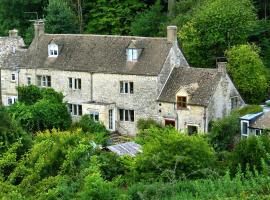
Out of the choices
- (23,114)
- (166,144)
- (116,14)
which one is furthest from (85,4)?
(166,144)

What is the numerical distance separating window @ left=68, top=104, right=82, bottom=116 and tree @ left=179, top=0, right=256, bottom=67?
10.1 metres

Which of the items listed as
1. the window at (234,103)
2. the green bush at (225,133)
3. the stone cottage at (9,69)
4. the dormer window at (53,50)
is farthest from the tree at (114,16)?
the green bush at (225,133)

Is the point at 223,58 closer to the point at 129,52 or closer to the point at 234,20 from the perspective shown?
the point at 234,20

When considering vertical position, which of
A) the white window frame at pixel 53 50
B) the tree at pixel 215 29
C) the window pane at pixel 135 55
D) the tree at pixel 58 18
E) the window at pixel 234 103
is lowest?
the window at pixel 234 103

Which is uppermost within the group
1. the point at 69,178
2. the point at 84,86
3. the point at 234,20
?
the point at 234,20

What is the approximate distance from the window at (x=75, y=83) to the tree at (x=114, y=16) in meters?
17.1

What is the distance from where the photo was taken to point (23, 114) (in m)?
49.9

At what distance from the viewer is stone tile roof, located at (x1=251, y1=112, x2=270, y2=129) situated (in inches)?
1805

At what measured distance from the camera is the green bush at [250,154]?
3547cm

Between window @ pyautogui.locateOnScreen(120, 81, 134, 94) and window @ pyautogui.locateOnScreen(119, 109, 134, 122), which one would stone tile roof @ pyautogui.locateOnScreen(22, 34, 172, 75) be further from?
window @ pyautogui.locateOnScreen(119, 109, 134, 122)

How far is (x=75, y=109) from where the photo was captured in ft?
185

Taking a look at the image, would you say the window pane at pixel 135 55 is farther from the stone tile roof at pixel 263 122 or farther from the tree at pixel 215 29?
the stone tile roof at pixel 263 122

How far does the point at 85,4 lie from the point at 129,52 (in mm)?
24381

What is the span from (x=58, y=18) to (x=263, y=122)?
32.3 m
